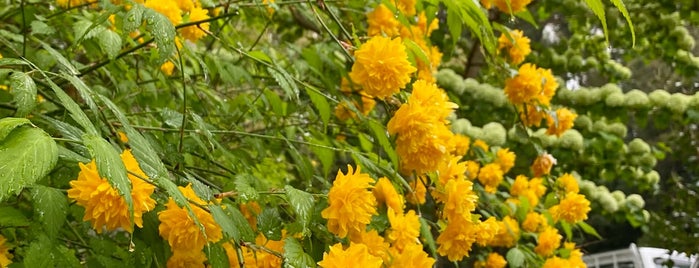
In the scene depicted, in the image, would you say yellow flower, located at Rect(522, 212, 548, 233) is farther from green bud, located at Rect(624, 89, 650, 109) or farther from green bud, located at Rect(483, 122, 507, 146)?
green bud, located at Rect(624, 89, 650, 109)

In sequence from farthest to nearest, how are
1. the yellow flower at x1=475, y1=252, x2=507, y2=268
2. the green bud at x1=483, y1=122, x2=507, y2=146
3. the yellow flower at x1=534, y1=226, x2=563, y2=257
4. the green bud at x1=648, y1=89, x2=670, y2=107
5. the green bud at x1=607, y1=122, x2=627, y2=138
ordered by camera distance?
the green bud at x1=607, y1=122, x2=627, y2=138 < the green bud at x1=648, y1=89, x2=670, y2=107 < the green bud at x1=483, y1=122, x2=507, y2=146 < the yellow flower at x1=475, y1=252, x2=507, y2=268 < the yellow flower at x1=534, y1=226, x2=563, y2=257

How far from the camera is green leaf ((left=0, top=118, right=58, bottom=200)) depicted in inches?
23.6

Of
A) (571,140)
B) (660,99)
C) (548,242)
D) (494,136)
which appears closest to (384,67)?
(548,242)

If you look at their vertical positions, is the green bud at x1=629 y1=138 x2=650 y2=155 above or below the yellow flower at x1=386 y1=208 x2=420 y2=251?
below

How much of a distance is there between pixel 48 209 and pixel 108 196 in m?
0.07

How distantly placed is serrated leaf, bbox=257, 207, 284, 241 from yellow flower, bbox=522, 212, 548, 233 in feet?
4.83

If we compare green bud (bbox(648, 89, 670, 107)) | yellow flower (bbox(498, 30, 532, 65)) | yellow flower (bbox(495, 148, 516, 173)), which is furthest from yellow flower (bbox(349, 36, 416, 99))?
green bud (bbox(648, 89, 670, 107))

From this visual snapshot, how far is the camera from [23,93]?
77cm

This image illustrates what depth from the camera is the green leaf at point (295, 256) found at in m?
0.86

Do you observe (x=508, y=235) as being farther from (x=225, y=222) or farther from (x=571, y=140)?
(x=225, y=222)

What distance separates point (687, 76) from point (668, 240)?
1154 millimetres

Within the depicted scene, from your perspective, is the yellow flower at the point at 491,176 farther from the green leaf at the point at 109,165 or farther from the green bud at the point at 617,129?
the green leaf at the point at 109,165

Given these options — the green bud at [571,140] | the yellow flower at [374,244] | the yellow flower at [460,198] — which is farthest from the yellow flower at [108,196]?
the green bud at [571,140]

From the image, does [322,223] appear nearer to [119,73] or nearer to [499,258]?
[119,73]
